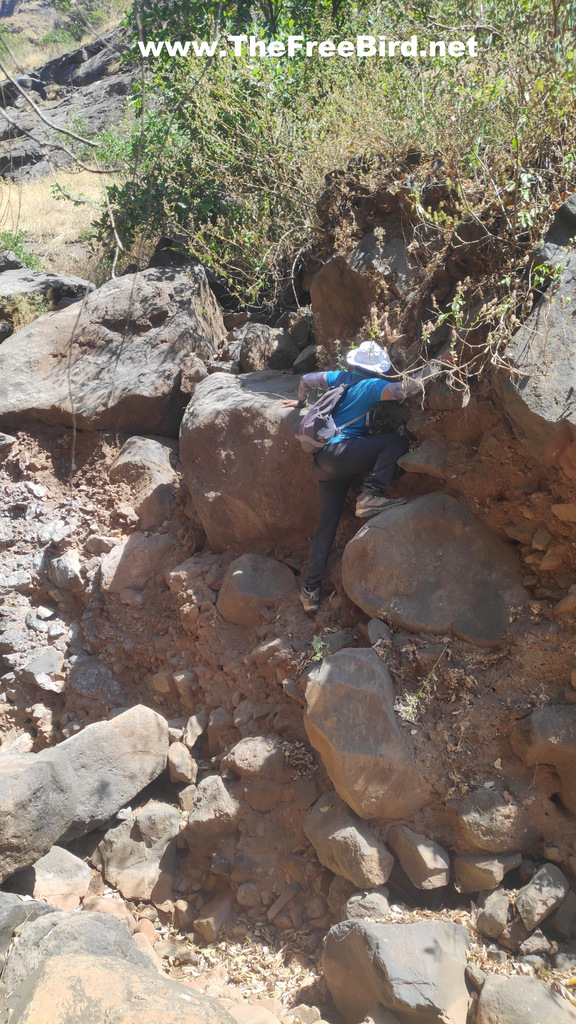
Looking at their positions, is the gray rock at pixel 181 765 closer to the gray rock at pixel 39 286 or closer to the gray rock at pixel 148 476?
the gray rock at pixel 148 476

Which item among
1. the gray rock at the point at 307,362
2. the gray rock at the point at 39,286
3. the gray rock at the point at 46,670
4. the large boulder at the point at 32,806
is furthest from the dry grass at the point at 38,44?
the large boulder at the point at 32,806

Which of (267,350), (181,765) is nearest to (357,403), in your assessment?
(267,350)

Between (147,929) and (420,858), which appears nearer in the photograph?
(420,858)

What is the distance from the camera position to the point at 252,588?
14.4ft

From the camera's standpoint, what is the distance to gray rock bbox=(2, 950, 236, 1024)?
2.45 metres

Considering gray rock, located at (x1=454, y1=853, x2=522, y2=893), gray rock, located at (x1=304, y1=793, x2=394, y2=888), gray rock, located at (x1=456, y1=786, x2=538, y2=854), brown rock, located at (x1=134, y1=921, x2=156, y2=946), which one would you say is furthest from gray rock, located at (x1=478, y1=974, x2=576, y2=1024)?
brown rock, located at (x1=134, y1=921, x2=156, y2=946)

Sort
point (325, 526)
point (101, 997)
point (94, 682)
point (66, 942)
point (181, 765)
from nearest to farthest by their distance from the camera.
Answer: point (101, 997)
point (66, 942)
point (325, 526)
point (181, 765)
point (94, 682)

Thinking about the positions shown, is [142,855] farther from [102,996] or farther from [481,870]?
[481,870]

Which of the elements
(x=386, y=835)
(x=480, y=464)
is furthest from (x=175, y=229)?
(x=386, y=835)

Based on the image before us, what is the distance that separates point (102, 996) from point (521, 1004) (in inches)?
61.6

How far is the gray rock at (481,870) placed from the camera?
3.05m

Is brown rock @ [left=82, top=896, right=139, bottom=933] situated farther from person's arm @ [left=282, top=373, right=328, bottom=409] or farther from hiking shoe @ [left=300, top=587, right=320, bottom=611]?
person's arm @ [left=282, top=373, right=328, bottom=409]

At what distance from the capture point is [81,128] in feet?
33.1

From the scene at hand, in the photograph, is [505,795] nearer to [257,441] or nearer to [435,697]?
[435,697]
